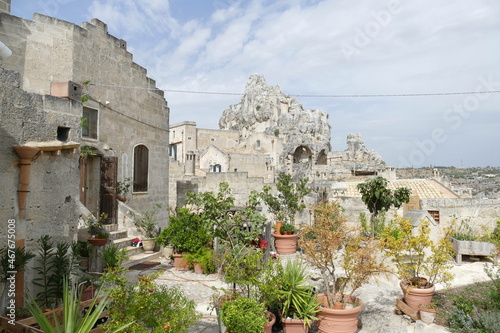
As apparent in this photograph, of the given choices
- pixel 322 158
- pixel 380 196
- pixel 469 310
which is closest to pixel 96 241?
pixel 469 310

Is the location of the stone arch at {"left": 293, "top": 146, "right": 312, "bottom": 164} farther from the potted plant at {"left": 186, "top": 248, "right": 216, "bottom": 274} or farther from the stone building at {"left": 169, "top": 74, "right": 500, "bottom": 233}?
the potted plant at {"left": 186, "top": 248, "right": 216, "bottom": 274}

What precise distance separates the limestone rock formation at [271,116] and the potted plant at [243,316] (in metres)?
47.7

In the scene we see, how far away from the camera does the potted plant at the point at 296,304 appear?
482cm

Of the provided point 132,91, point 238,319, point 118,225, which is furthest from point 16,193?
point 132,91

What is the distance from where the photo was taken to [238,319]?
428 cm

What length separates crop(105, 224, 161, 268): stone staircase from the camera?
9.16 metres

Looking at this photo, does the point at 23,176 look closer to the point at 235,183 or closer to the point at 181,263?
the point at 181,263

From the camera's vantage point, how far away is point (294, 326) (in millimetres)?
4828

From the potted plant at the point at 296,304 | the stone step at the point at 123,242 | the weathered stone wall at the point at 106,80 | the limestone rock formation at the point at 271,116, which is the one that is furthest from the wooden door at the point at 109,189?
the limestone rock formation at the point at 271,116

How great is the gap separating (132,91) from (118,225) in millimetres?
4950

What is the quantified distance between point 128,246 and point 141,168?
3.46 m

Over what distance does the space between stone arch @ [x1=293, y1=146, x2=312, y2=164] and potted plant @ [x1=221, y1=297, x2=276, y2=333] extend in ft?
149

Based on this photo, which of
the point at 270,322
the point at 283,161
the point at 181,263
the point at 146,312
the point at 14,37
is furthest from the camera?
the point at 283,161

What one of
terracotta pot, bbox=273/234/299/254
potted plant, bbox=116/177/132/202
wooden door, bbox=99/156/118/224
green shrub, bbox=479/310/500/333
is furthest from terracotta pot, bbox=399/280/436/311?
potted plant, bbox=116/177/132/202
